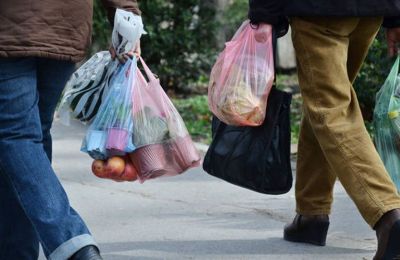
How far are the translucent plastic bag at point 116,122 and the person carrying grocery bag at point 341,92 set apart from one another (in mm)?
623

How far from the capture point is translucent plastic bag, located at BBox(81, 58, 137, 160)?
4027 millimetres

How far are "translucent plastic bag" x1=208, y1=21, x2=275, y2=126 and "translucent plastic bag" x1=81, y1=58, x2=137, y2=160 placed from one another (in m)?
0.44

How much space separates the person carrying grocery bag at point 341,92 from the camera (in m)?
4.10

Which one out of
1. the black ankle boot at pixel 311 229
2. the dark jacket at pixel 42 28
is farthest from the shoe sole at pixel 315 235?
the dark jacket at pixel 42 28

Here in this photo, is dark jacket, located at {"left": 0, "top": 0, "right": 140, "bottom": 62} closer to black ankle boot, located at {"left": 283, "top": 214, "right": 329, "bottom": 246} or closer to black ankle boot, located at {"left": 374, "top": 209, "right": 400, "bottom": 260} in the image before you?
black ankle boot, located at {"left": 374, "top": 209, "right": 400, "bottom": 260}

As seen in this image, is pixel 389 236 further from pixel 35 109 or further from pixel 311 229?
pixel 35 109

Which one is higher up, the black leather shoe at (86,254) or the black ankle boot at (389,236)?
the black leather shoe at (86,254)

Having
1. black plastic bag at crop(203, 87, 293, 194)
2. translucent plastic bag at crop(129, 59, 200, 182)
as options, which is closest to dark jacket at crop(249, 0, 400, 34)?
black plastic bag at crop(203, 87, 293, 194)

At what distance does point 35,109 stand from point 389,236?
147 centimetres

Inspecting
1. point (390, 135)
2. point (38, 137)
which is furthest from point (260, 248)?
point (38, 137)

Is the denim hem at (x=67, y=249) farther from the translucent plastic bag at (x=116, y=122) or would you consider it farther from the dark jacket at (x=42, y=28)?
the dark jacket at (x=42, y=28)

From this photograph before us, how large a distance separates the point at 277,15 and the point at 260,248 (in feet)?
3.63

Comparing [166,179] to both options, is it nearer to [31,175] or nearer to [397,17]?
[397,17]

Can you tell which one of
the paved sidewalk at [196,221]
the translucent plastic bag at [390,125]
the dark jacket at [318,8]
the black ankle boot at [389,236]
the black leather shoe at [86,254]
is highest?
the dark jacket at [318,8]
